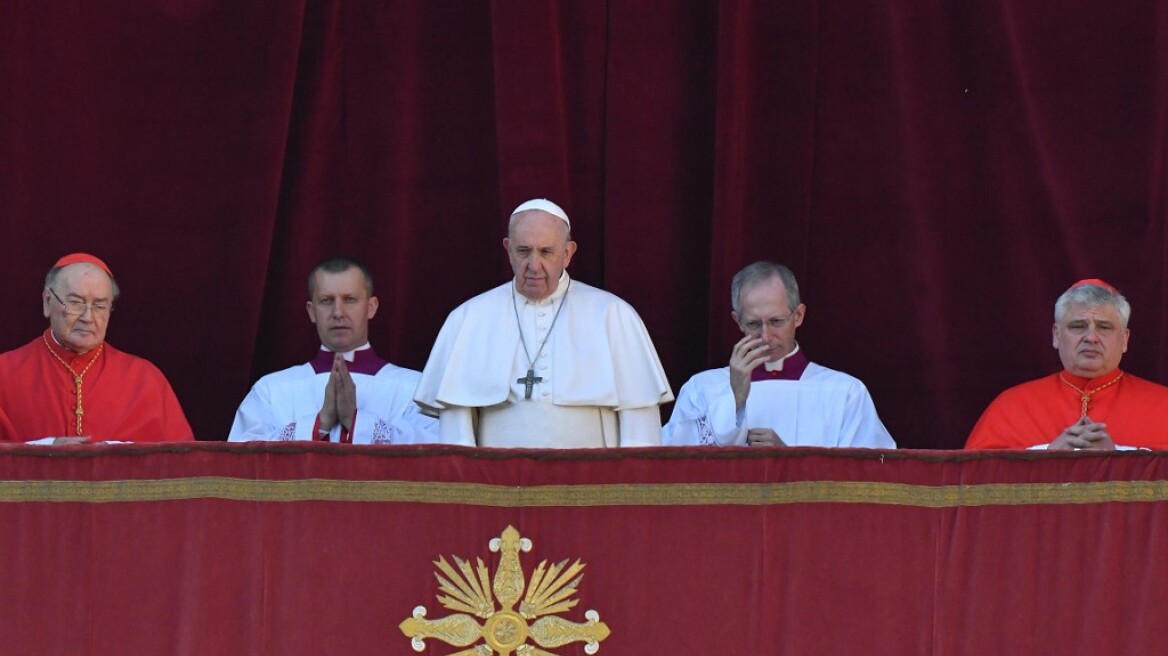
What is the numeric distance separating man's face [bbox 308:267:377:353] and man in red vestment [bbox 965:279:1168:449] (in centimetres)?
212

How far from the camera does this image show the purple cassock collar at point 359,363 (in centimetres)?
701

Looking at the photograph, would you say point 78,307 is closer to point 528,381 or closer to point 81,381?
point 81,381

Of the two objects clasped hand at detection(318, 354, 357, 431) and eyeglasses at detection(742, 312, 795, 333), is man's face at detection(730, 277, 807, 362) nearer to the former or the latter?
eyeglasses at detection(742, 312, 795, 333)

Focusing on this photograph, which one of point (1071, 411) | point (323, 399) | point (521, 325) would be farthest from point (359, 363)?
point (1071, 411)

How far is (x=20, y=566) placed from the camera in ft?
17.4

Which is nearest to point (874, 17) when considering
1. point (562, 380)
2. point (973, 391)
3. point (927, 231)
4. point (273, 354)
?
point (927, 231)

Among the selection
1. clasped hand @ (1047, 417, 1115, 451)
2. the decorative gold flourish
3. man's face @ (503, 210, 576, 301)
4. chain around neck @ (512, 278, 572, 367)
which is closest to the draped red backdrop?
chain around neck @ (512, 278, 572, 367)

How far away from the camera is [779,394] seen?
6793 mm

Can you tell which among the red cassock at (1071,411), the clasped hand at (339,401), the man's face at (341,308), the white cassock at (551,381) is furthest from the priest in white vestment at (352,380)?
the red cassock at (1071,411)

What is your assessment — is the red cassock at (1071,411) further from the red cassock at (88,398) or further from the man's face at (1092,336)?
the red cassock at (88,398)

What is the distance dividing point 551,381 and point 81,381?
5.17 ft

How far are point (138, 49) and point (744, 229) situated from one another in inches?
91.4

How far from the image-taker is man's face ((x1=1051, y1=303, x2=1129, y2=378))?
6230 mm

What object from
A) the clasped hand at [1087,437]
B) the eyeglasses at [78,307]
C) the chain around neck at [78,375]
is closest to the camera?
the clasped hand at [1087,437]
